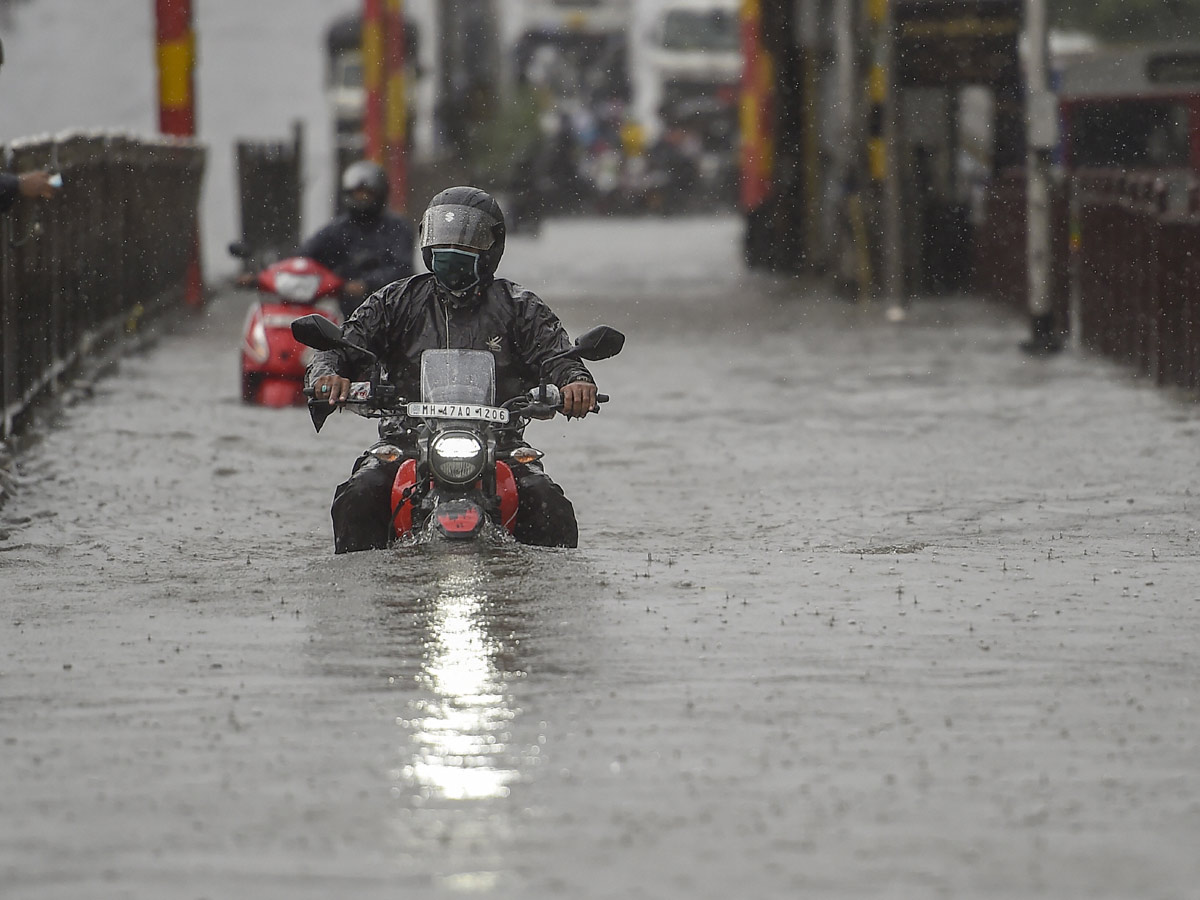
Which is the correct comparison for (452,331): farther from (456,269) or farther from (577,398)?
(577,398)

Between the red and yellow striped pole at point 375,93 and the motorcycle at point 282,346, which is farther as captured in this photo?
the red and yellow striped pole at point 375,93

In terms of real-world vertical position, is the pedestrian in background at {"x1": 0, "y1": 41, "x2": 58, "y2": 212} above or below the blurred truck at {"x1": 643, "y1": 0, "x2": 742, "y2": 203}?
below

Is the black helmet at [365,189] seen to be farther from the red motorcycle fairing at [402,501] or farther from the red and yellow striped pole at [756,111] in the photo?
the red and yellow striped pole at [756,111]

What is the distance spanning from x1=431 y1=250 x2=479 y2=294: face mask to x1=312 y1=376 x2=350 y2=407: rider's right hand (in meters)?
0.61

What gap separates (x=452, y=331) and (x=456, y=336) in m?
0.02

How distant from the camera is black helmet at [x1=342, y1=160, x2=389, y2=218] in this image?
1758 centimetres

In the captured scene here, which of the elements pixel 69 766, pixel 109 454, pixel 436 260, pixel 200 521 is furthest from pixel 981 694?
pixel 109 454

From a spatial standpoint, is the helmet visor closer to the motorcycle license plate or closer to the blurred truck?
the motorcycle license plate

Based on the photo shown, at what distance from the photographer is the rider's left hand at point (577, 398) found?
393 inches

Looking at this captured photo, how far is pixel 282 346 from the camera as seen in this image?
58.3 ft

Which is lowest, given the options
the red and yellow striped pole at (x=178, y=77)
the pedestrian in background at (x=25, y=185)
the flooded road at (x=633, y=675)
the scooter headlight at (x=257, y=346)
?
the flooded road at (x=633, y=675)

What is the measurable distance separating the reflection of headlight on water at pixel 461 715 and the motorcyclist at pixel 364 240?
8.32 metres

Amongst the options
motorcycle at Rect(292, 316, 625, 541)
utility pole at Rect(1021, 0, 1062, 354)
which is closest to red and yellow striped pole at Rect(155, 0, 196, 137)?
utility pole at Rect(1021, 0, 1062, 354)

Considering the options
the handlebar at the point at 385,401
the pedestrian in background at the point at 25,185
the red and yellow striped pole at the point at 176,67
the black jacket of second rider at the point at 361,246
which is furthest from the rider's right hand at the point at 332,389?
the red and yellow striped pole at the point at 176,67
